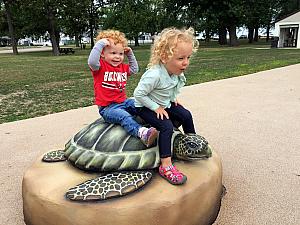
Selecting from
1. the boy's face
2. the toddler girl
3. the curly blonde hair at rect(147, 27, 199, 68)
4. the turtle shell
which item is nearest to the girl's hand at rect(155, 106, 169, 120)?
the toddler girl

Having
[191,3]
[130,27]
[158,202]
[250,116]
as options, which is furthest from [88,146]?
[130,27]

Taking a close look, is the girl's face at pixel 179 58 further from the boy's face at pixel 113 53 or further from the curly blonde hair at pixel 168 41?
the boy's face at pixel 113 53

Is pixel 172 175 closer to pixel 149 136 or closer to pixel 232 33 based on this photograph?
pixel 149 136

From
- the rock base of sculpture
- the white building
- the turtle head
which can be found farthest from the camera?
the white building

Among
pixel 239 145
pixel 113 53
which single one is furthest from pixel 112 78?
pixel 239 145

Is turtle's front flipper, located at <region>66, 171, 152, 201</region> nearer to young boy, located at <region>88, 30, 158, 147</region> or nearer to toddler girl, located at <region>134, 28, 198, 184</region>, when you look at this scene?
toddler girl, located at <region>134, 28, 198, 184</region>

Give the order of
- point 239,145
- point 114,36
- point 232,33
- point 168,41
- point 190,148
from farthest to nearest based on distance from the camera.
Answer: point 232,33
point 239,145
point 114,36
point 190,148
point 168,41

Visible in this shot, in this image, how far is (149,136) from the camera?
247 centimetres

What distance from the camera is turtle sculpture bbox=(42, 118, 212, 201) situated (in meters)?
2.32

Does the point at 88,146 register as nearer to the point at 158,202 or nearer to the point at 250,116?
the point at 158,202

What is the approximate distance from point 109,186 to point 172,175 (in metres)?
0.46

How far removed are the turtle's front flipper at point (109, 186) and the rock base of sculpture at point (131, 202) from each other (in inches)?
1.5

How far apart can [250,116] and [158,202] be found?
4.13 metres

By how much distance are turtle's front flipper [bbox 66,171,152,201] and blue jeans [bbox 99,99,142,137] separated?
0.34 m
